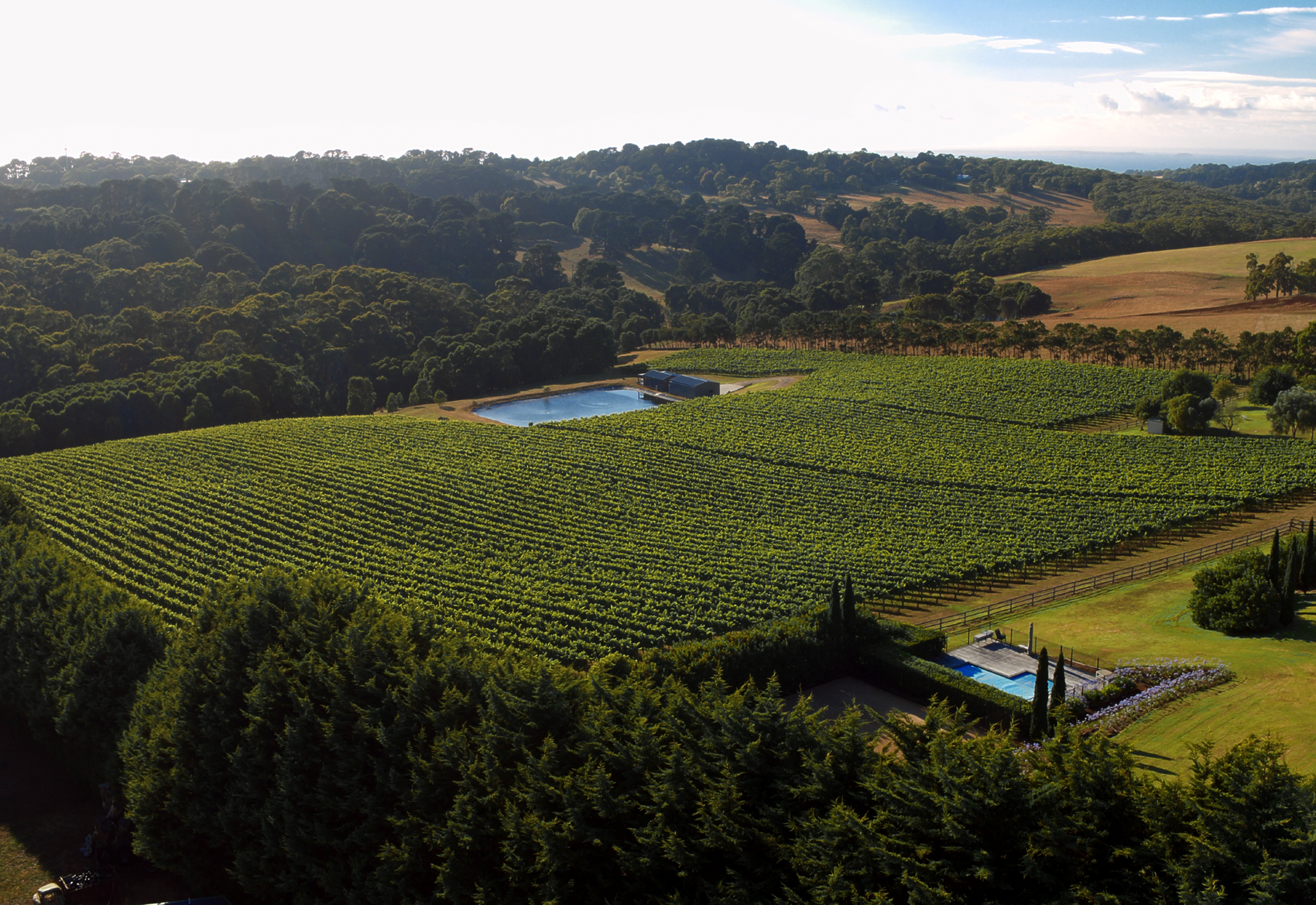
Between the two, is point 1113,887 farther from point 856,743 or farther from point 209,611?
point 209,611

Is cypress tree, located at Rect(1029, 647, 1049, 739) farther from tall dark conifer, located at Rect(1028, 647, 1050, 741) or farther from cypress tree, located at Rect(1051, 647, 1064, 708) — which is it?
cypress tree, located at Rect(1051, 647, 1064, 708)

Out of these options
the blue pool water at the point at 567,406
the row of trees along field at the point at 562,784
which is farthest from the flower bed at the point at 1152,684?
the blue pool water at the point at 567,406

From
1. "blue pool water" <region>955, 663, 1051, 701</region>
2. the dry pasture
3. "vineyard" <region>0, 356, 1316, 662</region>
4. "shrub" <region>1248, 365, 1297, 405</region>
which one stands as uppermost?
the dry pasture

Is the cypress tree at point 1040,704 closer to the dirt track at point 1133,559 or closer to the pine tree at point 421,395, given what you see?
the dirt track at point 1133,559

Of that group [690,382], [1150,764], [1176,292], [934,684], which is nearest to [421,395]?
[690,382]

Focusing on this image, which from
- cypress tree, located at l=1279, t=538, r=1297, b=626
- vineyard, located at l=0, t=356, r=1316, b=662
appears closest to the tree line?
vineyard, located at l=0, t=356, r=1316, b=662

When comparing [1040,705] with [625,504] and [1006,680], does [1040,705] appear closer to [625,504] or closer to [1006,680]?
[1006,680]
